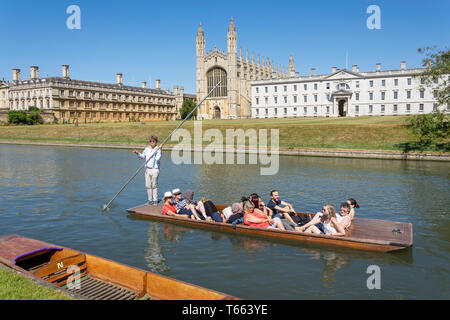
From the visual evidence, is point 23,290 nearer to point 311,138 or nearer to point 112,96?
point 311,138

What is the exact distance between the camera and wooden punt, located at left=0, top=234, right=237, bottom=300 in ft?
23.2

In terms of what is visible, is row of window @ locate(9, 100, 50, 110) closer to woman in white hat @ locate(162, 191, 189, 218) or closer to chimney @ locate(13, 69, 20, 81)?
chimney @ locate(13, 69, 20, 81)

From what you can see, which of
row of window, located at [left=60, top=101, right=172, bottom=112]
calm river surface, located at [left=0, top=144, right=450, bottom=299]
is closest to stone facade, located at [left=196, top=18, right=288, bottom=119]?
row of window, located at [left=60, top=101, right=172, bottom=112]

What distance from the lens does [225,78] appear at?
102 metres

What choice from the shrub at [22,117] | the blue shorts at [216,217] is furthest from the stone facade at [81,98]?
the blue shorts at [216,217]

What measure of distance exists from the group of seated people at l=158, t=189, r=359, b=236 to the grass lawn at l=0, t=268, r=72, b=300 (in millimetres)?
6723

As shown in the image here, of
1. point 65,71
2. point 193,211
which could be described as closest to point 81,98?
point 65,71

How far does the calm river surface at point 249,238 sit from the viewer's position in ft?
30.0

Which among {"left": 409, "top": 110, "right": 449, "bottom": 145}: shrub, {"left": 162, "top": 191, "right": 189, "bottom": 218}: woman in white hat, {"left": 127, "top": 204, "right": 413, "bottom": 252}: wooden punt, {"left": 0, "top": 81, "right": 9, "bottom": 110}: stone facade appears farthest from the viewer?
{"left": 0, "top": 81, "right": 9, "bottom": 110}: stone facade

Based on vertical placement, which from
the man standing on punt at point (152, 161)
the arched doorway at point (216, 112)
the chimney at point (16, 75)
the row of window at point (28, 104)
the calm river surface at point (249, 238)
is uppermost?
the chimney at point (16, 75)

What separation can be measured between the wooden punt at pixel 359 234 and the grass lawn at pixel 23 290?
21.8 ft

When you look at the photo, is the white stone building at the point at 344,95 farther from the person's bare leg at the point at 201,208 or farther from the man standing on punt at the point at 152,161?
the person's bare leg at the point at 201,208

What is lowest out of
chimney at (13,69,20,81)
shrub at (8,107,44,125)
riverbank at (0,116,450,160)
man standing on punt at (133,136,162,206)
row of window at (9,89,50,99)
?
man standing on punt at (133,136,162,206)
